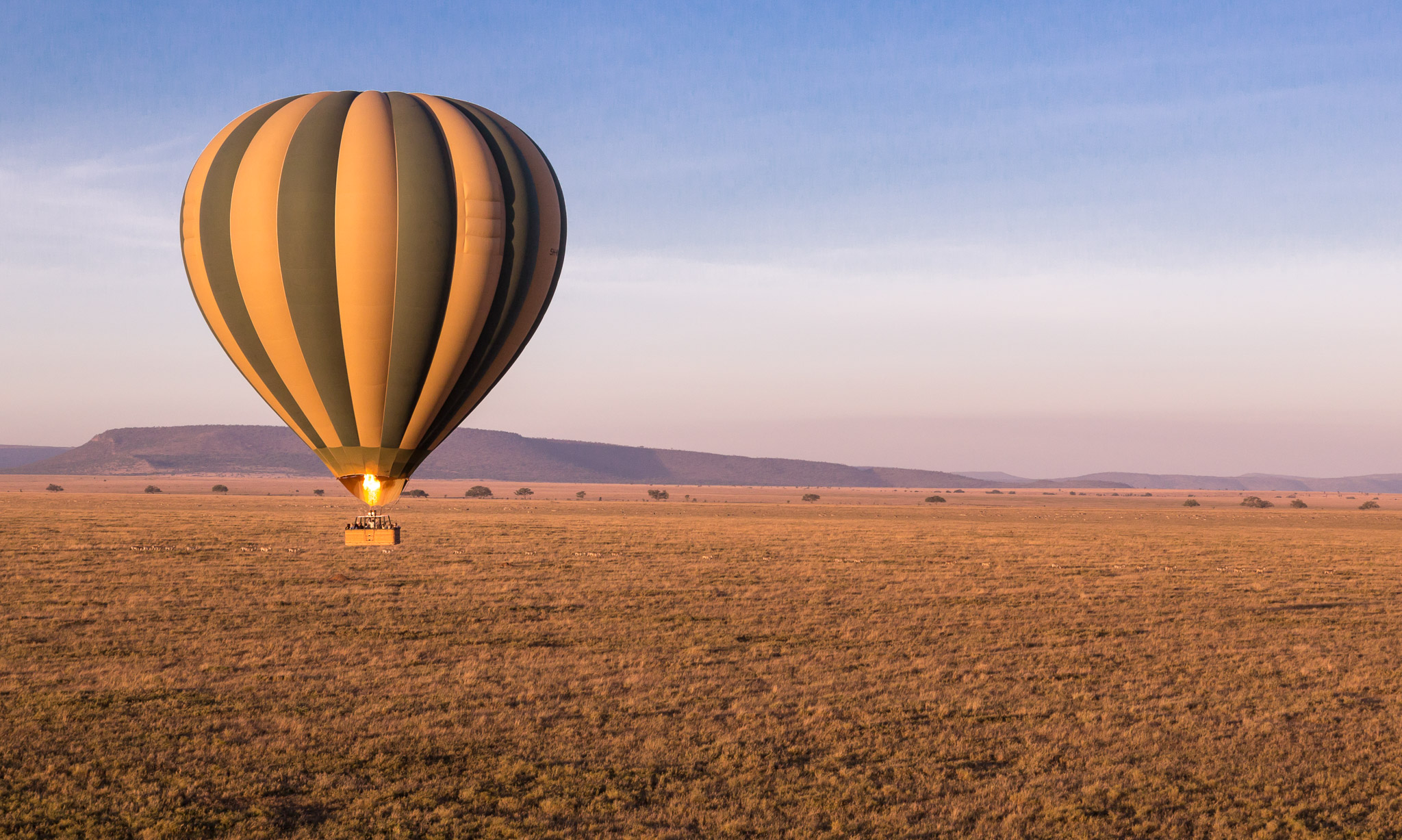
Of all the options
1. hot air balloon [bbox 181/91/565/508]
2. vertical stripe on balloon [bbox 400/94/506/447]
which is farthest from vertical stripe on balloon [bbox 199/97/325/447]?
vertical stripe on balloon [bbox 400/94/506/447]

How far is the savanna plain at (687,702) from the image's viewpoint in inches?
379

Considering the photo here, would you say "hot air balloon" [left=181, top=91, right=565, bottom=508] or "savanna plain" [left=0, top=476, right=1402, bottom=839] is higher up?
"hot air balloon" [left=181, top=91, right=565, bottom=508]

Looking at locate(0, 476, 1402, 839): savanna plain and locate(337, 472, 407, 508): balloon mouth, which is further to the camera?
locate(337, 472, 407, 508): balloon mouth

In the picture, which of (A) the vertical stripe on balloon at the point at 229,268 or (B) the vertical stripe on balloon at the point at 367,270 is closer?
(B) the vertical stripe on balloon at the point at 367,270

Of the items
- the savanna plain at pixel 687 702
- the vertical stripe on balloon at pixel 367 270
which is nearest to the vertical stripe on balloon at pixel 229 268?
the vertical stripe on balloon at pixel 367 270

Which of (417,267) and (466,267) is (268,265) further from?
(466,267)

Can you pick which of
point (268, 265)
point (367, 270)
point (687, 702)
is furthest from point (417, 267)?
point (687, 702)

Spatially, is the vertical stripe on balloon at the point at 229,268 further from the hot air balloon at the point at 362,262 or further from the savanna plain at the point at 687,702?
the savanna plain at the point at 687,702

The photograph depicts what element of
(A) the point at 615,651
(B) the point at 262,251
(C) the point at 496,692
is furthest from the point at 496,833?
(B) the point at 262,251

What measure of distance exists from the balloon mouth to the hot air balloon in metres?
0.03

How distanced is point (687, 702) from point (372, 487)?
7.11 metres

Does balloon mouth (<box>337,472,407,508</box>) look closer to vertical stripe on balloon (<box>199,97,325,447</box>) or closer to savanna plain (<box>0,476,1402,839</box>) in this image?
vertical stripe on balloon (<box>199,97,325,447</box>)

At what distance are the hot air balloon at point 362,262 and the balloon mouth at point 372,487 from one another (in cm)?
3

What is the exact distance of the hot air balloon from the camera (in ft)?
58.9
